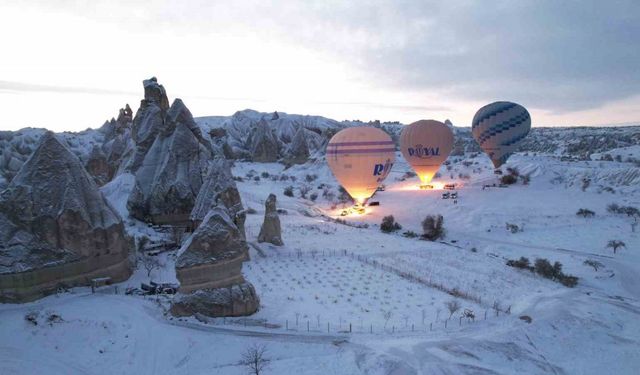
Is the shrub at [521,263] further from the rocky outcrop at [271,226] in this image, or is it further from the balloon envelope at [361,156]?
the balloon envelope at [361,156]

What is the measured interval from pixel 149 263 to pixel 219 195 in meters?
4.79

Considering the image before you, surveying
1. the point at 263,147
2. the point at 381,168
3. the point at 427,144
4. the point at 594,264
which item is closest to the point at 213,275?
the point at 594,264

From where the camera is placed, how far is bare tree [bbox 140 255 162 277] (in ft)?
59.4

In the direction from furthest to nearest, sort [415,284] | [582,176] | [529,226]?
[582,176] < [529,226] < [415,284]

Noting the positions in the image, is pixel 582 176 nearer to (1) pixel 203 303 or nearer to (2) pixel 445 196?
(2) pixel 445 196

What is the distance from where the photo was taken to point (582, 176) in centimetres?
4097

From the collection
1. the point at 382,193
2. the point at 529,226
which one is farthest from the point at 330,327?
the point at 382,193

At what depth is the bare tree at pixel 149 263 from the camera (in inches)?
712

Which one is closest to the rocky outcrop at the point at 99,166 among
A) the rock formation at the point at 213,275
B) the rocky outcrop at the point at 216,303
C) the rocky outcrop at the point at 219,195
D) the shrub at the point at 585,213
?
the rocky outcrop at the point at 219,195

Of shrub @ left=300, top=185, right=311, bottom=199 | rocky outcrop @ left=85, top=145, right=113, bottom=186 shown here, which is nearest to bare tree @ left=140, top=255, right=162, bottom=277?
rocky outcrop @ left=85, top=145, right=113, bottom=186

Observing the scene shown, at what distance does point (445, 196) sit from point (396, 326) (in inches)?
998

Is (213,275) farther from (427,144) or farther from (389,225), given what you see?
(427,144)

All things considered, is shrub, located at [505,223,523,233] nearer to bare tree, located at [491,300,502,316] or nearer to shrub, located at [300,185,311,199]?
bare tree, located at [491,300,502,316]

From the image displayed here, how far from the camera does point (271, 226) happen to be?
79.5ft
